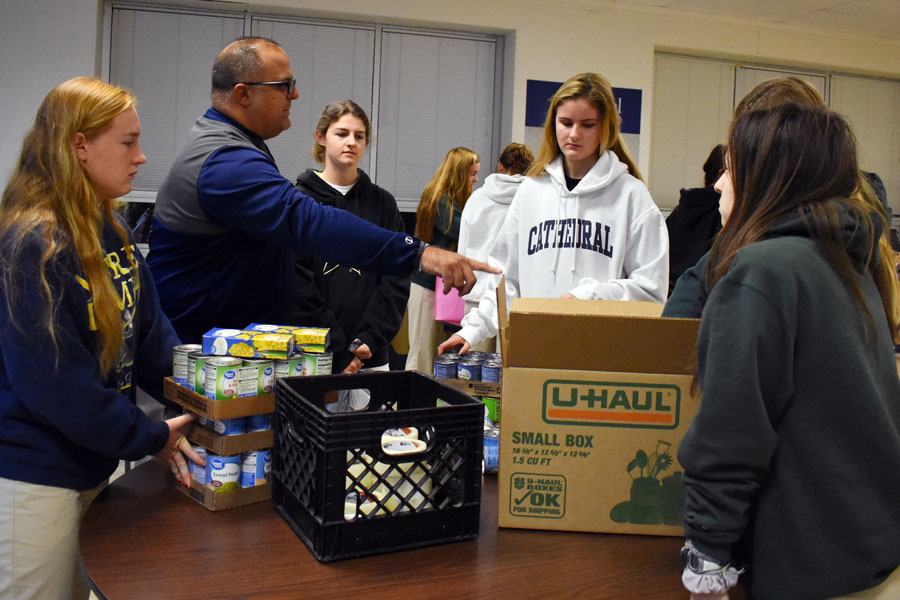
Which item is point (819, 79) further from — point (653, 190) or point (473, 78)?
point (473, 78)

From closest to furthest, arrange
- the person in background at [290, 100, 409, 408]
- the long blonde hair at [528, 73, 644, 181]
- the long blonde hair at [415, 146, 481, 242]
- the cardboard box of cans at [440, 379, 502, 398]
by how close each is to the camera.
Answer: the cardboard box of cans at [440, 379, 502, 398], the long blonde hair at [528, 73, 644, 181], the person in background at [290, 100, 409, 408], the long blonde hair at [415, 146, 481, 242]

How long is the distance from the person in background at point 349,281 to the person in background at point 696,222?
1326 millimetres

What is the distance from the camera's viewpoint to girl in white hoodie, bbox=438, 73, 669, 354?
2.19 meters

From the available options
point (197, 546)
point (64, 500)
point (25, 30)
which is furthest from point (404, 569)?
point (25, 30)

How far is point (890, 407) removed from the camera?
94 cm

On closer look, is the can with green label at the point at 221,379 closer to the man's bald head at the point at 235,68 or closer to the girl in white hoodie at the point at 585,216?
the man's bald head at the point at 235,68

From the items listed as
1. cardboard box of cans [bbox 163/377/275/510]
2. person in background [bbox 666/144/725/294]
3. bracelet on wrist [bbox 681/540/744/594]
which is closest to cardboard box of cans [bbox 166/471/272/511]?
cardboard box of cans [bbox 163/377/275/510]

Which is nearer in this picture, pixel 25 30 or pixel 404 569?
pixel 404 569

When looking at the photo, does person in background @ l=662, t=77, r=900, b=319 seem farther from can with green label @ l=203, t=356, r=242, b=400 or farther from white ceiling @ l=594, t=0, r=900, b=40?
white ceiling @ l=594, t=0, r=900, b=40

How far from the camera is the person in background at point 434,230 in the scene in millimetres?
4059

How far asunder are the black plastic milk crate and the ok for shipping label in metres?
0.08

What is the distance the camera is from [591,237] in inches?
87.7

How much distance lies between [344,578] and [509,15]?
5.15m

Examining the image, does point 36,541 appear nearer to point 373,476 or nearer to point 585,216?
point 373,476
